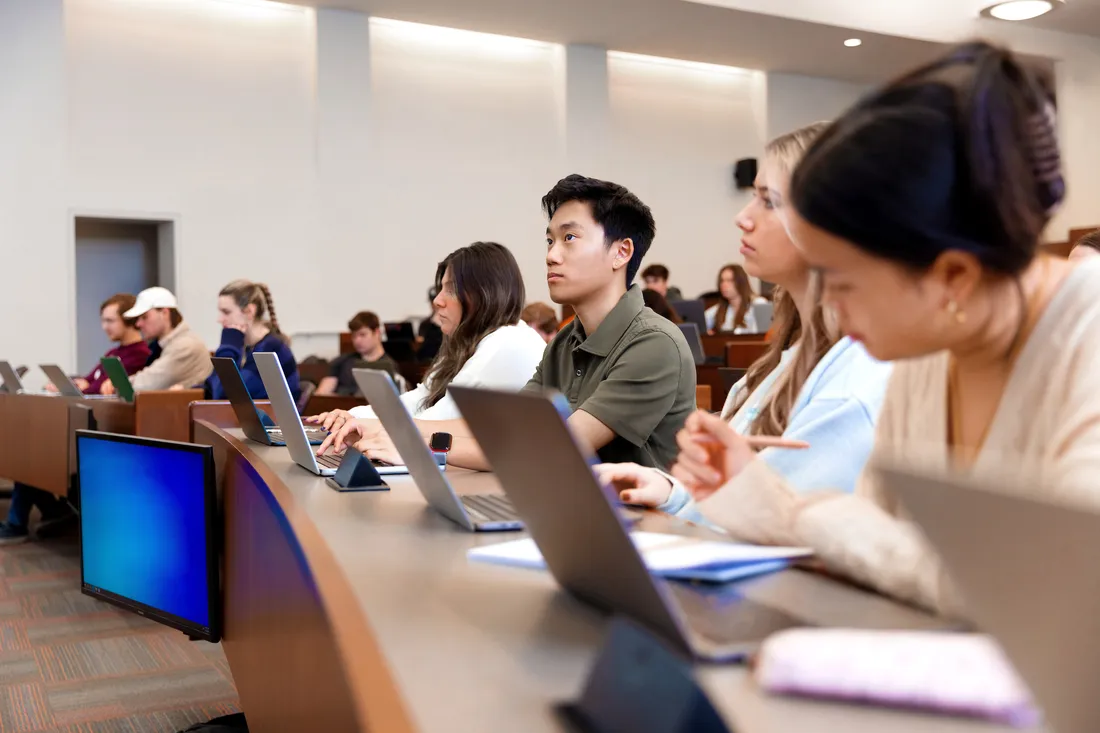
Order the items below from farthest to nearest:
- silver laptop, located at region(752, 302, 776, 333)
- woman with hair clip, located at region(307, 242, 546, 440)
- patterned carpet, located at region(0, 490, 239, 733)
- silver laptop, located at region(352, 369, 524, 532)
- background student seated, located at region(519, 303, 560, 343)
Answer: silver laptop, located at region(752, 302, 776, 333)
background student seated, located at region(519, 303, 560, 343)
woman with hair clip, located at region(307, 242, 546, 440)
patterned carpet, located at region(0, 490, 239, 733)
silver laptop, located at region(352, 369, 524, 532)

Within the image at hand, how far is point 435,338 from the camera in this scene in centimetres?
667

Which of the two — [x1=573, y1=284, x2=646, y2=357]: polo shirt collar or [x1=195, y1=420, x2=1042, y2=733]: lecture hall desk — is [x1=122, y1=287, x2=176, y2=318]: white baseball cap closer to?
[x1=573, y1=284, x2=646, y2=357]: polo shirt collar

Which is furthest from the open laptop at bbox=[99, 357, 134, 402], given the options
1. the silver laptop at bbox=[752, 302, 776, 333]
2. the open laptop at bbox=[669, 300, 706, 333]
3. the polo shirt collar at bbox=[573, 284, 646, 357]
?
the silver laptop at bbox=[752, 302, 776, 333]

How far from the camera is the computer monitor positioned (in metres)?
1.89

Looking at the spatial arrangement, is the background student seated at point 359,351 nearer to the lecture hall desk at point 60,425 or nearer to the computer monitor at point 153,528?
the lecture hall desk at point 60,425

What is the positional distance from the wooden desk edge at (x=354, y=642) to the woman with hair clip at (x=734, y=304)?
22.5 feet

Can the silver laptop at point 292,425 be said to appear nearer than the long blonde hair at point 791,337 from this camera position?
No

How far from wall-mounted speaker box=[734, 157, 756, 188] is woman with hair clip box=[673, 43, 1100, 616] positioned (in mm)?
9384

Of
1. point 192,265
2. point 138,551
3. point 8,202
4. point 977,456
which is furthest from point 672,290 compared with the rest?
point 977,456

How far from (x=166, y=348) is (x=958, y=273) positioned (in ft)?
17.4

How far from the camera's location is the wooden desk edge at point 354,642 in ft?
2.12

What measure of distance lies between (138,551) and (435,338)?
4.69 m

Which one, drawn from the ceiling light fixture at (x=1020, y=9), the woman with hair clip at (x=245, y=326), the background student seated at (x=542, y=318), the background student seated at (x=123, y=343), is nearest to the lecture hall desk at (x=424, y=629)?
the woman with hair clip at (x=245, y=326)

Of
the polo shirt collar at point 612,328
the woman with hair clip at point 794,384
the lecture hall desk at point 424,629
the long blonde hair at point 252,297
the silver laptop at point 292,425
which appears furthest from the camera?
the long blonde hair at point 252,297
